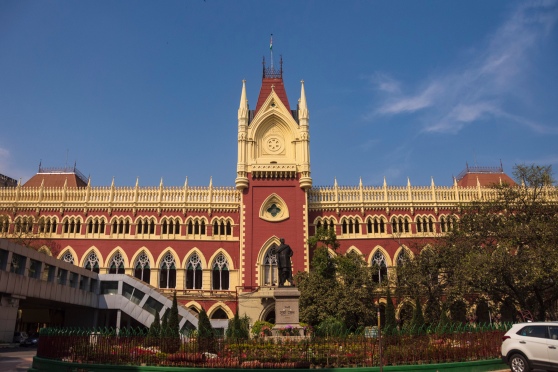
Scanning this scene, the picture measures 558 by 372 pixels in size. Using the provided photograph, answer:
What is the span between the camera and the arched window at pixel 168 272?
45938 millimetres

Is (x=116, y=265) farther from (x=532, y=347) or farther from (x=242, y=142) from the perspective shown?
(x=532, y=347)

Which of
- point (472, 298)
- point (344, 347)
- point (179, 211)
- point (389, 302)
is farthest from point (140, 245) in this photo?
point (344, 347)

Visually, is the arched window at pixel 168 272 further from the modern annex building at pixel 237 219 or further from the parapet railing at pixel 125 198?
the parapet railing at pixel 125 198

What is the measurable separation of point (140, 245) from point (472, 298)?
28356 mm

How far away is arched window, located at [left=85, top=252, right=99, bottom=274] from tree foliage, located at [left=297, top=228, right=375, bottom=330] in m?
18.6

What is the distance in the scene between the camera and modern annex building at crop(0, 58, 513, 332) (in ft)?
149

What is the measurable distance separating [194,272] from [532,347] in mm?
33889

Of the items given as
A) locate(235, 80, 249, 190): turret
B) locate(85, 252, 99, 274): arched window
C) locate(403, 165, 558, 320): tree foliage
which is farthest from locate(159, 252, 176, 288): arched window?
locate(403, 165, 558, 320): tree foliage

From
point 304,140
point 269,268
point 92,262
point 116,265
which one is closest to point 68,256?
point 92,262

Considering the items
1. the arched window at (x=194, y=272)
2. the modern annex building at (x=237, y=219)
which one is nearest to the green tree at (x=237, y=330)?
the modern annex building at (x=237, y=219)

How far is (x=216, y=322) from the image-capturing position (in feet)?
141

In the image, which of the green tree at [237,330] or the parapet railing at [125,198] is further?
the parapet railing at [125,198]

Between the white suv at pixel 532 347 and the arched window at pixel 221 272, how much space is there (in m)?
32.1

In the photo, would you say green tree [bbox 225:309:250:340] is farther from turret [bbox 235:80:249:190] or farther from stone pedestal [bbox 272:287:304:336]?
turret [bbox 235:80:249:190]
